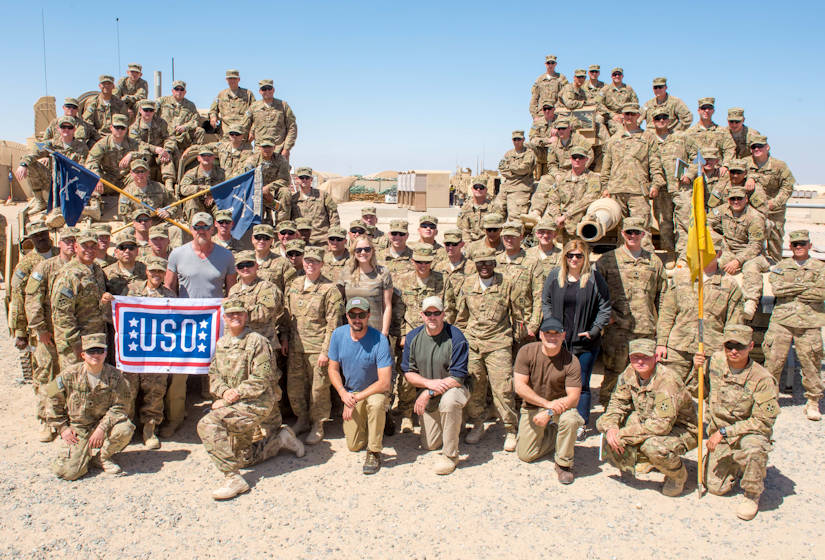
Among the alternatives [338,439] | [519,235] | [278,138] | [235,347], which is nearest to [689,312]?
[519,235]

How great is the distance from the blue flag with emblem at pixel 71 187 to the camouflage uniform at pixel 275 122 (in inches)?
127

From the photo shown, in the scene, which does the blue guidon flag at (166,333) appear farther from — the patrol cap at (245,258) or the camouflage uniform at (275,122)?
the camouflage uniform at (275,122)

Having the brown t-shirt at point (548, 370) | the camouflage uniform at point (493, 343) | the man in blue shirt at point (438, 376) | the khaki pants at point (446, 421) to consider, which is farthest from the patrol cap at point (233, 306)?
the brown t-shirt at point (548, 370)

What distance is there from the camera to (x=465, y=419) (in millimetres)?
6781

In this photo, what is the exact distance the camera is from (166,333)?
6371 mm

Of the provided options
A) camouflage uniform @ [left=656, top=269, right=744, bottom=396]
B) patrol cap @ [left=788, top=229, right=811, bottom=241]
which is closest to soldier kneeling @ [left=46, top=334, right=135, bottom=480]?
camouflage uniform @ [left=656, top=269, right=744, bottom=396]

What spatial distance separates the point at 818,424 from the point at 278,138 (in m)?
9.25

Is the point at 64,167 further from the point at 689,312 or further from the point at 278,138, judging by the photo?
the point at 689,312

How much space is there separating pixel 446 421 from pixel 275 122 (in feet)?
24.2

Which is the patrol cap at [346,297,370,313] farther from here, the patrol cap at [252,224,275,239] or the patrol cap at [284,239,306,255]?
the patrol cap at [252,224,275,239]

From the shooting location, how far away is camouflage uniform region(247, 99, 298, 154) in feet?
37.2

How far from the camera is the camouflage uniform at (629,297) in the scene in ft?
21.6

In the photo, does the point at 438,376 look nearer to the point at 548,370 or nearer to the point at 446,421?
the point at 446,421

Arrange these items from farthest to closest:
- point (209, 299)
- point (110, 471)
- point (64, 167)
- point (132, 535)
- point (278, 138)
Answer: point (278, 138) → point (64, 167) → point (209, 299) → point (110, 471) → point (132, 535)
